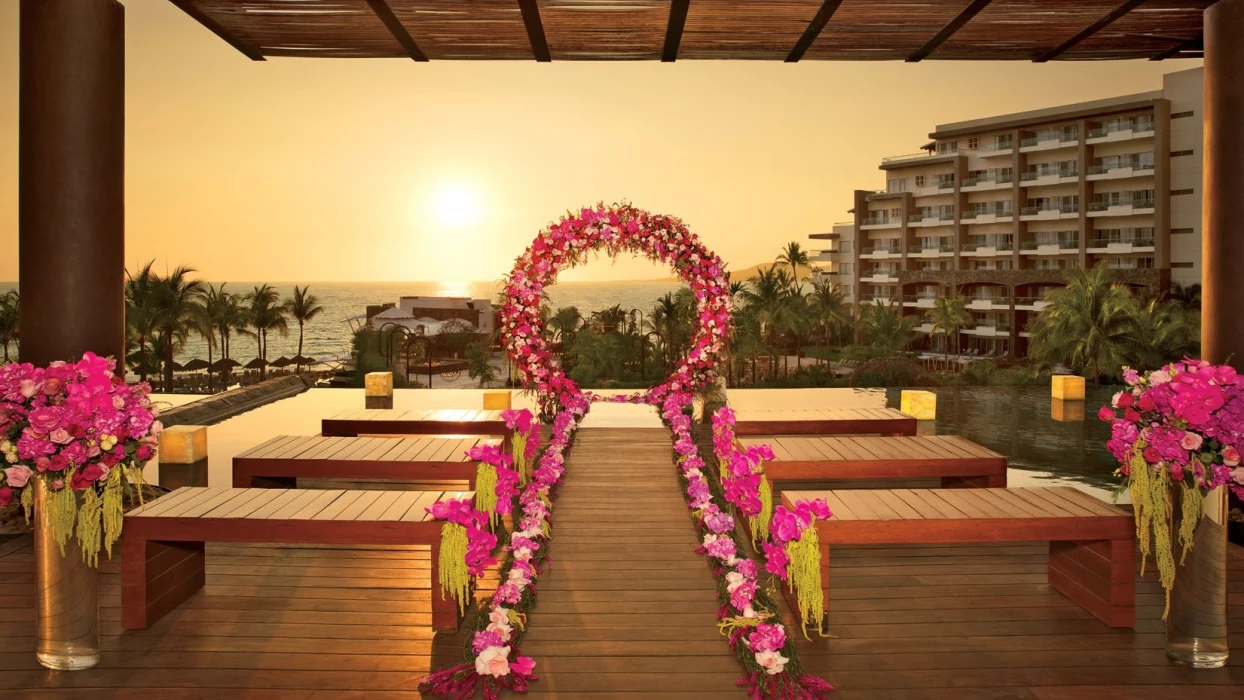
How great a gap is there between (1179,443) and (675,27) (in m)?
3.98

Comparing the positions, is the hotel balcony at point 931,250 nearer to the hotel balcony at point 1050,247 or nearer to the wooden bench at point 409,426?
the hotel balcony at point 1050,247

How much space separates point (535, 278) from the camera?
36.6 feet

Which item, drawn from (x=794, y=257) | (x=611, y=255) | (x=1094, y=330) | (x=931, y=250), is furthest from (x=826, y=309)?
(x=611, y=255)

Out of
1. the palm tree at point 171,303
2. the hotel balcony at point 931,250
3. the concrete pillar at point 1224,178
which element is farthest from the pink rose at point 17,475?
the hotel balcony at point 931,250

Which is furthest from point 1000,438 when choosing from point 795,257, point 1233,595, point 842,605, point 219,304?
point 795,257

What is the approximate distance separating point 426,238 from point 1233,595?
7642 centimetres

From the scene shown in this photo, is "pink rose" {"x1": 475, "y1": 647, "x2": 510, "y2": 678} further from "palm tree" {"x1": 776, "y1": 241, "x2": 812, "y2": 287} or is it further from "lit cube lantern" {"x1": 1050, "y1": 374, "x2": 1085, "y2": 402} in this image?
"palm tree" {"x1": 776, "y1": 241, "x2": 812, "y2": 287}

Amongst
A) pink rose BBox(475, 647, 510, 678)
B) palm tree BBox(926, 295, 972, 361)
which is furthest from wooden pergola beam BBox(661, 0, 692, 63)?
palm tree BBox(926, 295, 972, 361)

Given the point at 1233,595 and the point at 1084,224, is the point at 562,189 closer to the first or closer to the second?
the point at 1084,224

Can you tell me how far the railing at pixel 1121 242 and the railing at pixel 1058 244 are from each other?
965 mm

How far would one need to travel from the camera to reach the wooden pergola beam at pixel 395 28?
5.67 m

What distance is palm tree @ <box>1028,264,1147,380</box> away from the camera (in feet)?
79.2

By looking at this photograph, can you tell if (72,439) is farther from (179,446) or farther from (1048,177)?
(1048,177)

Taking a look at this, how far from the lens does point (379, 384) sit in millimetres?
13977
